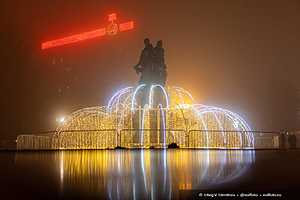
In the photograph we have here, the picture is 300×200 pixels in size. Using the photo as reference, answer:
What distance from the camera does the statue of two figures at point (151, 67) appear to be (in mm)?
19859

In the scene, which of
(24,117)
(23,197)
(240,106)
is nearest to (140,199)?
(23,197)

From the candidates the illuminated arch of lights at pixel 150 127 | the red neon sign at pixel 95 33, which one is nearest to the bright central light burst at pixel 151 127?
the illuminated arch of lights at pixel 150 127

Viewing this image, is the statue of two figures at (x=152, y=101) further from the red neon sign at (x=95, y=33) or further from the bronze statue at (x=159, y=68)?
the red neon sign at (x=95, y=33)

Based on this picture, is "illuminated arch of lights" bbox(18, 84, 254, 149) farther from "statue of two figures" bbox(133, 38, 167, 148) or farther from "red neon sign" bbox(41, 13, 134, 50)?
"red neon sign" bbox(41, 13, 134, 50)

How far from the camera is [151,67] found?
1995 centimetres

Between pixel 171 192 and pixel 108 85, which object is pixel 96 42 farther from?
pixel 171 192

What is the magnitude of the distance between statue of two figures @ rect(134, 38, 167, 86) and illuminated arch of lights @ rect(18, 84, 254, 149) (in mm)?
378

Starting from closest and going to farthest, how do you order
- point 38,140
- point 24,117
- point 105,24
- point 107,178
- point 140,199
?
point 140,199
point 107,178
point 38,140
point 24,117
point 105,24

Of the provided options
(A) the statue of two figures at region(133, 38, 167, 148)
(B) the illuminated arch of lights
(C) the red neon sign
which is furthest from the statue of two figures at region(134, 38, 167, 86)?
(C) the red neon sign

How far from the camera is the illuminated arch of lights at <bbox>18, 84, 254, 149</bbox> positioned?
17.3m

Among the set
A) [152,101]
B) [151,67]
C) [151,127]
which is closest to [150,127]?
[151,127]

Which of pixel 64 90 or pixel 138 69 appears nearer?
pixel 138 69

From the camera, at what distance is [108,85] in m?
56.0

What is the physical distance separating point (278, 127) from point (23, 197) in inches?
1677
